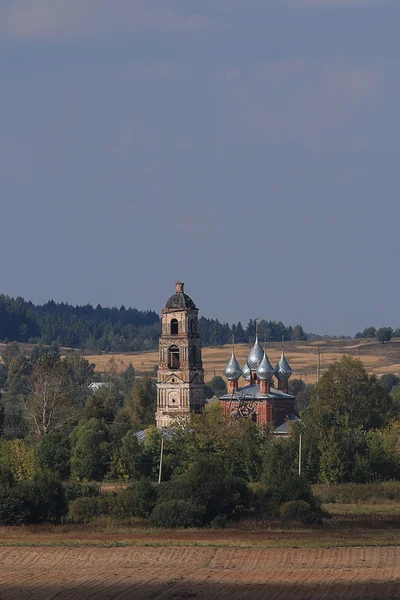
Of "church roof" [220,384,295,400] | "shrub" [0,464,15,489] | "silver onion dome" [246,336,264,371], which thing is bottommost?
"shrub" [0,464,15,489]

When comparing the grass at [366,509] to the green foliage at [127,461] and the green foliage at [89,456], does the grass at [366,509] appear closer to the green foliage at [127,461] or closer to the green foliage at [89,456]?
the green foliage at [127,461]

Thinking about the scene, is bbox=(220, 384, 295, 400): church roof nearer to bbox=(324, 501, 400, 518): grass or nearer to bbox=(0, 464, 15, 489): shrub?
bbox=(324, 501, 400, 518): grass

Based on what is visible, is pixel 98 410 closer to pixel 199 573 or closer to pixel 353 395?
pixel 353 395

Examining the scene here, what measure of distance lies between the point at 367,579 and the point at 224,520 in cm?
1643

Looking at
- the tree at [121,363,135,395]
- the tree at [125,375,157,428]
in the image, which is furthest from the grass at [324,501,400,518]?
the tree at [121,363,135,395]

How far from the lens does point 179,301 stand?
9569 cm

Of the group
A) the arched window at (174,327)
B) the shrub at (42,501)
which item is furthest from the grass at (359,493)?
the arched window at (174,327)

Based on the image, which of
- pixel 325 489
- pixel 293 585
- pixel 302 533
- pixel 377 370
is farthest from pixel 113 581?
pixel 377 370

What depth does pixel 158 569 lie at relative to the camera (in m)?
52.8

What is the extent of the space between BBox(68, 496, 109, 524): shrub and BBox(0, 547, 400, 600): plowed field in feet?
28.9

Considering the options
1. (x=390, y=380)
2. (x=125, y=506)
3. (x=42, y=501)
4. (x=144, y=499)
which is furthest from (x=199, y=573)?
(x=390, y=380)

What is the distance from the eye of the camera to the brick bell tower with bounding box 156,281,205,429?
Answer: 95.1 m

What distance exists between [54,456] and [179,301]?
1353 cm

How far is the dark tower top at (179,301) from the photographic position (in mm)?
95375
